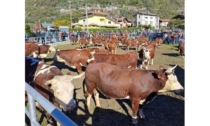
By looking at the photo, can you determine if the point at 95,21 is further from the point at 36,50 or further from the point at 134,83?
the point at 134,83

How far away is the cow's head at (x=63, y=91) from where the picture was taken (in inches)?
149

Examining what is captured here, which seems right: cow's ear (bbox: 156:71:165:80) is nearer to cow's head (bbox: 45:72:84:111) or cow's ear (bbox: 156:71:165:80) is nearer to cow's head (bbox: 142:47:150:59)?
cow's head (bbox: 45:72:84:111)

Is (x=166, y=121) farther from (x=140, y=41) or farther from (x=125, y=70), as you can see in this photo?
(x=140, y=41)

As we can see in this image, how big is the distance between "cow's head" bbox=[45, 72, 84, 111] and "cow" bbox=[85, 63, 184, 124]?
4.92 ft

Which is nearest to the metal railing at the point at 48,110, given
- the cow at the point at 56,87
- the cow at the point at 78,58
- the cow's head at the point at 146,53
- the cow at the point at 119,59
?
the cow at the point at 56,87

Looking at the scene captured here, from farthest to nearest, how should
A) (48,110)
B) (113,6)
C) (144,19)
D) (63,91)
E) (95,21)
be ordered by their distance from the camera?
1. (113,6)
2. (144,19)
3. (95,21)
4. (63,91)
5. (48,110)

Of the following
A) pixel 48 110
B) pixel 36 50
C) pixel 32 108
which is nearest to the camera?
pixel 48 110

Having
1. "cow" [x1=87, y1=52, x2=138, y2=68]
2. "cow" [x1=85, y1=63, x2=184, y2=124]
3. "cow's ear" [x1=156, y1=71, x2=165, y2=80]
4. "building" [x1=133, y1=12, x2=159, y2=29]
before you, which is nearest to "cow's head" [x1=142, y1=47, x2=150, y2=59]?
"cow" [x1=87, y1=52, x2=138, y2=68]

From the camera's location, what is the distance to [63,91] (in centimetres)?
390

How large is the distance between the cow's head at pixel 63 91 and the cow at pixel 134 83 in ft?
4.92

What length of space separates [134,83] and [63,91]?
1804 millimetres

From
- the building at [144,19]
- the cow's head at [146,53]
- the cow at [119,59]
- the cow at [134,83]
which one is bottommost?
the cow at [134,83]

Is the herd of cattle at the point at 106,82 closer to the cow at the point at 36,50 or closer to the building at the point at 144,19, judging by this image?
the cow at the point at 36,50

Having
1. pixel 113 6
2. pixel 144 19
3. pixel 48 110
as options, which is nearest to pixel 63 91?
pixel 48 110
